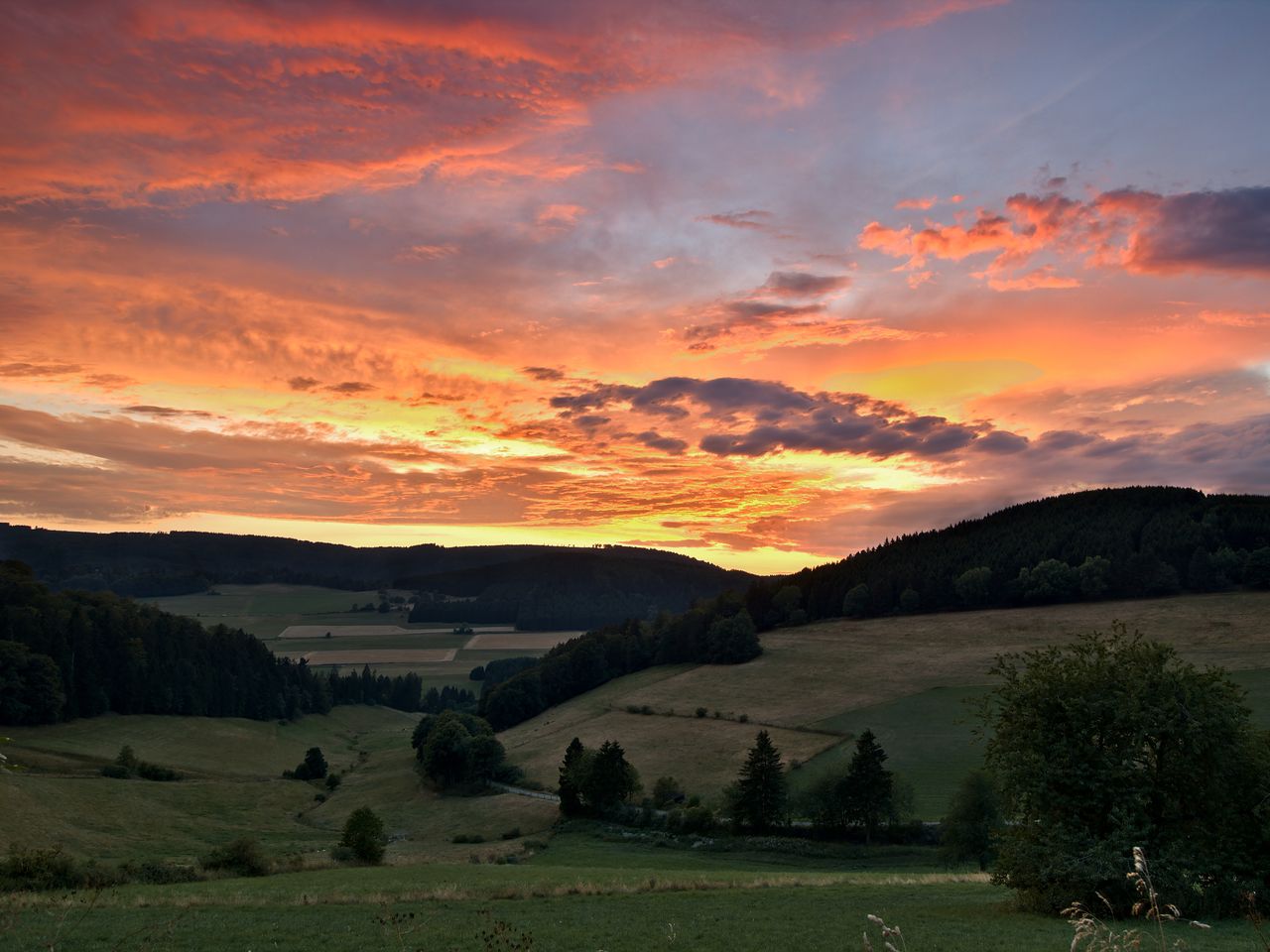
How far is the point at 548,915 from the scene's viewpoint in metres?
30.9

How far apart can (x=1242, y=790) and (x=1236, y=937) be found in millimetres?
9277

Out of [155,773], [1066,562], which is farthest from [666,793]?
[1066,562]

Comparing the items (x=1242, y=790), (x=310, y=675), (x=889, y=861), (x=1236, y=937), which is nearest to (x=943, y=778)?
(x=889, y=861)

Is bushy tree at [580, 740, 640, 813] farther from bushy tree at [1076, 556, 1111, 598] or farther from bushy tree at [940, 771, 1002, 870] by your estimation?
bushy tree at [1076, 556, 1111, 598]

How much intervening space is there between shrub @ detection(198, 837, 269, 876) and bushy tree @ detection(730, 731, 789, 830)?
148 feet

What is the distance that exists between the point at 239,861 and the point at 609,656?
447 feet

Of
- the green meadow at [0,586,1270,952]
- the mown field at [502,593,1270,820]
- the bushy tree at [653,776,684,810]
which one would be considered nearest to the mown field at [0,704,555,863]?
the green meadow at [0,586,1270,952]

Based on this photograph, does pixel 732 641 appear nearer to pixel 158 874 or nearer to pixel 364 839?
pixel 364 839

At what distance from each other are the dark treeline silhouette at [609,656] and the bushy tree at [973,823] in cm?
9690

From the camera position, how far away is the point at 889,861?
226 ft

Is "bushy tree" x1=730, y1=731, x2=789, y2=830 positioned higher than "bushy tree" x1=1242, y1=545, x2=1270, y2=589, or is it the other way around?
"bushy tree" x1=1242, y1=545, x2=1270, y2=589

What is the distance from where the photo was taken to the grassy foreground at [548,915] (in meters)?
25.0

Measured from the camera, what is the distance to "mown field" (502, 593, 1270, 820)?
99.1 metres

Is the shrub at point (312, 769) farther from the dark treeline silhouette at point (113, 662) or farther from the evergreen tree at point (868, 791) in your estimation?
the evergreen tree at point (868, 791)
